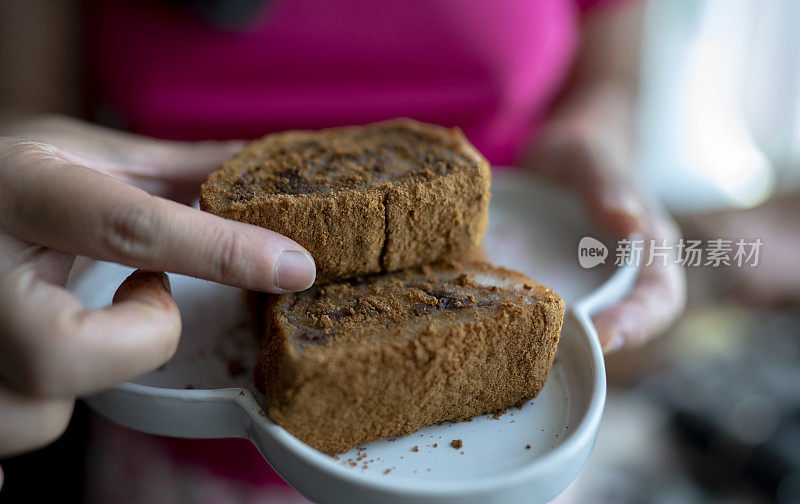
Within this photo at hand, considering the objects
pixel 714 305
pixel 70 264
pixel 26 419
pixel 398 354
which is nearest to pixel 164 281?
pixel 70 264

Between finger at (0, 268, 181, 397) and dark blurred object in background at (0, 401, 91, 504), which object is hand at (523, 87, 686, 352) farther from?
dark blurred object in background at (0, 401, 91, 504)

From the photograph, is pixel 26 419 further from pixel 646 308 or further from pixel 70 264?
pixel 646 308

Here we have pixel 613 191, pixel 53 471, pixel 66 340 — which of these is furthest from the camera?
pixel 53 471

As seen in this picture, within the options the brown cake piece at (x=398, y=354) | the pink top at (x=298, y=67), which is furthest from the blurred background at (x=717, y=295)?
the brown cake piece at (x=398, y=354)

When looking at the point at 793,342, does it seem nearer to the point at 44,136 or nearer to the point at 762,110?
the point at 762,110

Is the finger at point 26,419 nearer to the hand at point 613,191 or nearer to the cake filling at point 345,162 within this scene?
the cake filling at point 345,162

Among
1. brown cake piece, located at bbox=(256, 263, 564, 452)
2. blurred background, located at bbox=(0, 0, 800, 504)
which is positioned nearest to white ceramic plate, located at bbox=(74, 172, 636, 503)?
brown cake piece, located at bbox=(256, 263, 564, 452)

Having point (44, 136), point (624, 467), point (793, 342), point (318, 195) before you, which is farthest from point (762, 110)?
point (44, 136)
